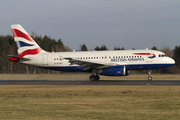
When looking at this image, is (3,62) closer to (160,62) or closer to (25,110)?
(160,62)

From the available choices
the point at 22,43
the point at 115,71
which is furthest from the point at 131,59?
the point at 22,43

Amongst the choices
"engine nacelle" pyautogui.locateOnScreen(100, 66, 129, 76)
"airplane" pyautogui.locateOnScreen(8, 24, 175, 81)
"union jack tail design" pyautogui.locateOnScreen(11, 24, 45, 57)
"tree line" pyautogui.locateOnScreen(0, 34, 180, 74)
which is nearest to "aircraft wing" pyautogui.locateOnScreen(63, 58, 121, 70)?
"airplane" pyautogui.locateOnScreen(8, 24, 175, 81)

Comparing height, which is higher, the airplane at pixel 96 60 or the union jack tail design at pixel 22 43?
the union jack tail design at pixel 22 43

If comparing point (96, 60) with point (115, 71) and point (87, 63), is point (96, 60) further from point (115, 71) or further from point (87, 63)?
point (115, 71)

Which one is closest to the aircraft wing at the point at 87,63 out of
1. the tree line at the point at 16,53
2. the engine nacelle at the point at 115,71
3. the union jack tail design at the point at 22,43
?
the engine nacelle at the point at 115,71

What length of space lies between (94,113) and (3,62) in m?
81.3

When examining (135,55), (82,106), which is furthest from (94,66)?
(82,106)

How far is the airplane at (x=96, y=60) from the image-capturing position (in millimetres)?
32625

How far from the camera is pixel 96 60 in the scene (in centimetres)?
3431

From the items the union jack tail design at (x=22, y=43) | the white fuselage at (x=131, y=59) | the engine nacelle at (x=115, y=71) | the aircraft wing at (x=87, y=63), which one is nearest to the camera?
the engine nacelle at (x=115, y=71)

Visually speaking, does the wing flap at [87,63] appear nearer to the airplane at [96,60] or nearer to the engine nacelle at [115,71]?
the airplane at [96,60]

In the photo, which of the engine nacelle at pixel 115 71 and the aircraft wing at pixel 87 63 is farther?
the aircraft wing at pixel 87 63

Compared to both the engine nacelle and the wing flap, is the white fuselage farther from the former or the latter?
the engine nacelle

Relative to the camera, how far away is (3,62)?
8619cm
